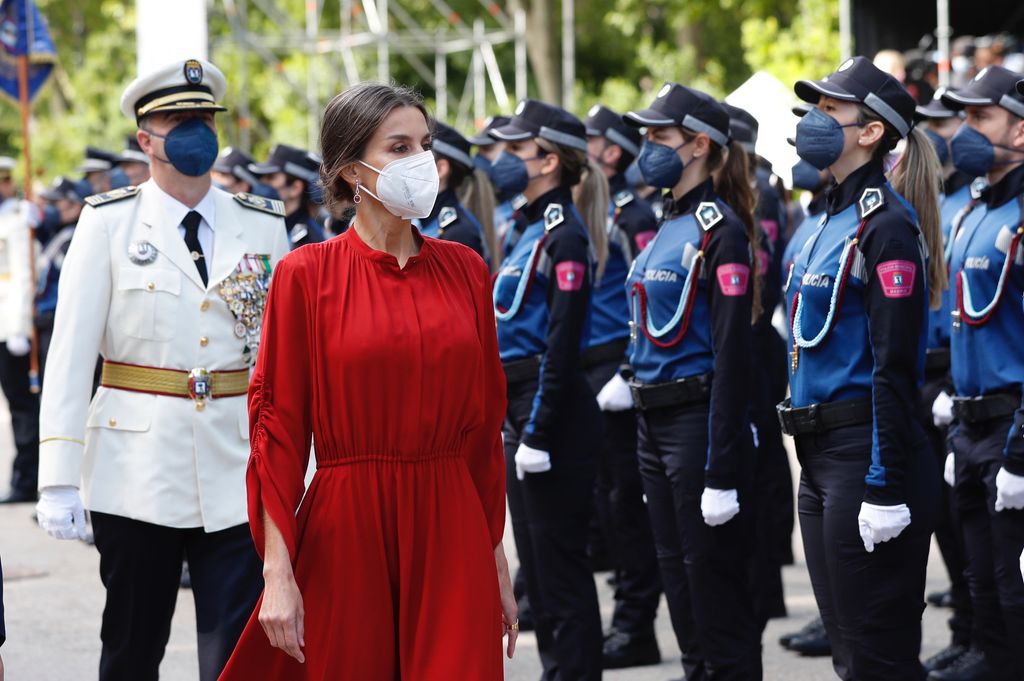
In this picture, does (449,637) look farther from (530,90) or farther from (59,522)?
(530,90)

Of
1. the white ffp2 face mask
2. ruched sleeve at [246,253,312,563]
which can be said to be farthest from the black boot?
the white ffp2 face mask

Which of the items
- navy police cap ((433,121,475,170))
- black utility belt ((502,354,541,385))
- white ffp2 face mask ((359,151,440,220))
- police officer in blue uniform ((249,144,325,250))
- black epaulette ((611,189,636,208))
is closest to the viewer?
white ffp2 face mask ((359,151,440,220))

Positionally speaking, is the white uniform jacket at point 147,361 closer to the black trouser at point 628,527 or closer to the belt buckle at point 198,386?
the belt buckle at point 198,386

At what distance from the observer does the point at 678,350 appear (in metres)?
5.47

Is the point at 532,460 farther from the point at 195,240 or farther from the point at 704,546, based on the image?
the point at 195,240

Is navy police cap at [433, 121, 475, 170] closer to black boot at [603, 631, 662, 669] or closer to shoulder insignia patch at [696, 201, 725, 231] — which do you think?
shoulder insignia patch at [696, 201, 725, 231]

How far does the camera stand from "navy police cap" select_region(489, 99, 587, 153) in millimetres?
6277

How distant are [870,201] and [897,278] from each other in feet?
0.92

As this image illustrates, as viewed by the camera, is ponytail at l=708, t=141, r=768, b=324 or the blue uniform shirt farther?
ponytail at l=708, t=141, r=768, b=324

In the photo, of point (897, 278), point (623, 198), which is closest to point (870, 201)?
point (897, 278)

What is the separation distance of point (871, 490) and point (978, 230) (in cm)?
158

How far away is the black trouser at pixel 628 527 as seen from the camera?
22.5 ft

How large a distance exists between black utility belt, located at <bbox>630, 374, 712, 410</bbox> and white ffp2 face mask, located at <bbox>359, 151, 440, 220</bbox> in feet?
6.46

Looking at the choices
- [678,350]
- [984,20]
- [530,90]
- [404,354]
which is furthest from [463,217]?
[530,90]
